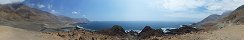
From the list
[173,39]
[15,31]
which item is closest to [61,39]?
[15,31]

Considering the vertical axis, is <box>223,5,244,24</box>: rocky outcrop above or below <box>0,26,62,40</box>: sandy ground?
above

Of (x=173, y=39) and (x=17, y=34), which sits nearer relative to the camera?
(x=17, y=34)

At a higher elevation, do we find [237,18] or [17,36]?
[237,18]

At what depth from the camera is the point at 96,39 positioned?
51.5 metres

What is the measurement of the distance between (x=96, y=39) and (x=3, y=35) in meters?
13.7

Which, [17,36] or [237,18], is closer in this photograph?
[17,36]

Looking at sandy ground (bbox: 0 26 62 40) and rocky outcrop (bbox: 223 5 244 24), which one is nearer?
sandy ground (bbox: 0 26 62 40)

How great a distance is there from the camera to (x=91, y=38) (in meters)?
51.2

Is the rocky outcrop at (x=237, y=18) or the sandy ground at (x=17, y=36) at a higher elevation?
the rocky outcrop at (x=237, y=18)

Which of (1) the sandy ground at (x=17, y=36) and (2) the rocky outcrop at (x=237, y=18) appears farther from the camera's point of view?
(2) the rocky outcrop at (x=237, y=18)

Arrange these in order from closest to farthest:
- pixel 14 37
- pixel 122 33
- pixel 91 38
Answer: pixel 14 37
pixel 91 38
pixel 122 33

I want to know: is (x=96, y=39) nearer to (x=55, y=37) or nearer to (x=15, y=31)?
(x=55, y=37)

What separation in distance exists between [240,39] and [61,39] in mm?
17749

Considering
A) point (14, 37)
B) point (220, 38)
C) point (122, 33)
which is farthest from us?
point (122, 33)
